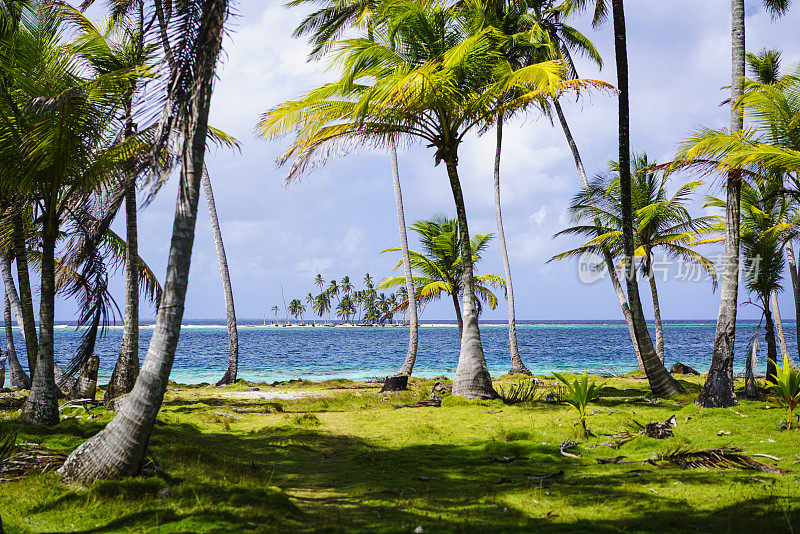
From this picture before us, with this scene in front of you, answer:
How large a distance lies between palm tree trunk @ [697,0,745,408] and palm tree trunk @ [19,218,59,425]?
10527 millimetres

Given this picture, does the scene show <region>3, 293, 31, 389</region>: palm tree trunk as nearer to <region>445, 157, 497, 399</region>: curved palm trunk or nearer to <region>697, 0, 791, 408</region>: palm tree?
<region>445, 157, 497, 399</region>: curved palm trunk

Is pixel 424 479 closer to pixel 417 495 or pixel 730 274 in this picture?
pixel 417 495

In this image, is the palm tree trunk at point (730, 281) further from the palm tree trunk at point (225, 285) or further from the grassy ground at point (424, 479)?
the palm tree trunk at point (225, 285)

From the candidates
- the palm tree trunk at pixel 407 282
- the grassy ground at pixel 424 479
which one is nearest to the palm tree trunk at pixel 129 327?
the grassy ground at pixel 424 479

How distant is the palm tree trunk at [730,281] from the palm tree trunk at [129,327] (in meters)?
10.9

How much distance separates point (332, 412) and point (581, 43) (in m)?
16.7

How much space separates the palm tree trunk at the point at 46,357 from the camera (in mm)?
7512

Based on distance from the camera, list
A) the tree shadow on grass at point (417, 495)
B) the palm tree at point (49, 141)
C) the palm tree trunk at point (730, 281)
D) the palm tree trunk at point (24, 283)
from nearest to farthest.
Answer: the tree shadow on grass at point (417, 495) < the palm tree at point (49, 141) < the palm tree trunk at point (24, 283) < the palm tree trunk at point (730, 281)

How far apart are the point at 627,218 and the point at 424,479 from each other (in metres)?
8.00

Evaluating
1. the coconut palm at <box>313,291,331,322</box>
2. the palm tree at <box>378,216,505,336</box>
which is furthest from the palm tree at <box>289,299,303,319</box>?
the palm tree at <box>378,216,505,336</box>

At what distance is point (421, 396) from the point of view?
13758mm

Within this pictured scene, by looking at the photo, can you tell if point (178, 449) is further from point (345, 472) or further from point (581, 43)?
point (581, 43)

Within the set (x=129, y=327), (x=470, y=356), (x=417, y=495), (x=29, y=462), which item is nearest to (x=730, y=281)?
(x=470, y=356)

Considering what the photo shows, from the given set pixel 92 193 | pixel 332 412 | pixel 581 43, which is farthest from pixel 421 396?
pixel 581 43
